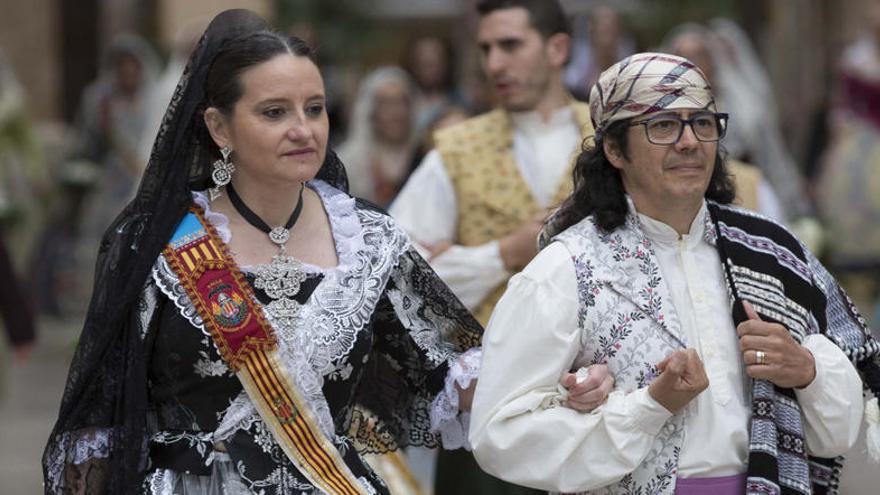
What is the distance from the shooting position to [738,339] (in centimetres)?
439

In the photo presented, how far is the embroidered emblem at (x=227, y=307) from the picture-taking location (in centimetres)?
446

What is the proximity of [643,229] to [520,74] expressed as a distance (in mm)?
1992

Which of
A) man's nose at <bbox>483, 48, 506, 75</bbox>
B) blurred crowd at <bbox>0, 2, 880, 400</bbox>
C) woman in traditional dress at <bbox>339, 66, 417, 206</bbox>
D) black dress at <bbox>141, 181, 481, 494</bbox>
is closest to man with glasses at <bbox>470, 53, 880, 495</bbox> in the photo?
black dress at <bbox>141, 181, 481, 494</bbox>

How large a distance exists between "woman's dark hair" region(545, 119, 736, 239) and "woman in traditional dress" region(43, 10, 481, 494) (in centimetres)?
47

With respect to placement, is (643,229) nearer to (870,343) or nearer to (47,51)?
(870,343)

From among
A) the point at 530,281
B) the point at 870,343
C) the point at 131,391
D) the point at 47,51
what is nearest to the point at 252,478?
the point at 131,391

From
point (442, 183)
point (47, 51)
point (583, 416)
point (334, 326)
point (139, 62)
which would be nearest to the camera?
point (583, 416)

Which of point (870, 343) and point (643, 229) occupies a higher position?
point (643, 229)

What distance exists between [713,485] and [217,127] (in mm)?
1426

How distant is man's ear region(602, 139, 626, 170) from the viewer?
4492mm

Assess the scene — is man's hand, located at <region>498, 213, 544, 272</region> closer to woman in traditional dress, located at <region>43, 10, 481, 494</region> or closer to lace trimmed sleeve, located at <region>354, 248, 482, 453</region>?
lace trimmed sleeve, located at <region>354, 248, 482, 453</region>

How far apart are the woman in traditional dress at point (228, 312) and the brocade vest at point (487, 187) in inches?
63.1

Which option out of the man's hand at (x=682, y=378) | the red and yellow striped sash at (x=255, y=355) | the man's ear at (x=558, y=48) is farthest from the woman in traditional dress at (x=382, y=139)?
the man's hand at (x=682, y=378)

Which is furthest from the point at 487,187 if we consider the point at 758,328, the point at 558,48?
the point at 758,328
